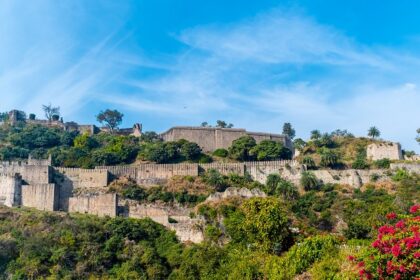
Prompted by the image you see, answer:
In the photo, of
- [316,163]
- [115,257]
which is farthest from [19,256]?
[316,163]

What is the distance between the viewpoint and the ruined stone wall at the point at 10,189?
46531 millimetres

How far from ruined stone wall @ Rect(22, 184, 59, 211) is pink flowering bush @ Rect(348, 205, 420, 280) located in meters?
30.2

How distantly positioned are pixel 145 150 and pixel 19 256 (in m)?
22.5

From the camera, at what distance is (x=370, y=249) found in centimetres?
2091

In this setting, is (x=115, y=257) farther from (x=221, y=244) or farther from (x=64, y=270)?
(x=221, y=244)

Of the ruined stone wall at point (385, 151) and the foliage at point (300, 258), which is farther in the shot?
the ruined stone wall at point (385, 151)

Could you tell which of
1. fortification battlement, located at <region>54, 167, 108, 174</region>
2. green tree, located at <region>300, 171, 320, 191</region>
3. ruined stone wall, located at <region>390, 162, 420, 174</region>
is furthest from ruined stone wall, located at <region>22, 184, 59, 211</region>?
ruined stone wall, located at <region>390, 162, 420, 174</region>

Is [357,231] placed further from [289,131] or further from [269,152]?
[289,131]

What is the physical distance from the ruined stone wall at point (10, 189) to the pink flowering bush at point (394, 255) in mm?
32321

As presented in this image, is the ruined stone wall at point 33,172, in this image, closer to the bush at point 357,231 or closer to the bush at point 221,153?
the bush at point 221,153

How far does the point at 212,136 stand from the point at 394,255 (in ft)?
142

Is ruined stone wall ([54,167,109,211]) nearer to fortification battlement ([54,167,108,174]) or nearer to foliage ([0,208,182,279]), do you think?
fortification battlement ([54,167,108,174])

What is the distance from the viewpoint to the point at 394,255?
19.6 meters

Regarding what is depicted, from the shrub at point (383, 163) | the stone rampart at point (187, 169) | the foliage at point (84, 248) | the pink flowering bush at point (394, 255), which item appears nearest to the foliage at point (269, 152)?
the stone rampart at point (187, 169)
